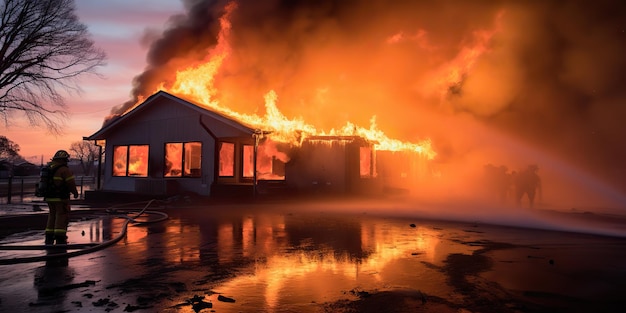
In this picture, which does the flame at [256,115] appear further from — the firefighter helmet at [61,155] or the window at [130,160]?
the firefighter helmet at [61,155]

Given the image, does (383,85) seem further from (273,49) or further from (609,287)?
(609,287)

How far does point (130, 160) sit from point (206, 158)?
549cm

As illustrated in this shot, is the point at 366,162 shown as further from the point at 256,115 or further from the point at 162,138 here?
the point at 162,138

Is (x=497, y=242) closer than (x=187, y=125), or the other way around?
(x=497, y=242)

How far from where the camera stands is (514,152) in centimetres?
3000

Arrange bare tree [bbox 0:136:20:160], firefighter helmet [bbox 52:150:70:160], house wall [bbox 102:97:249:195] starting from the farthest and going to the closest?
1. bare tree [bbox 0:136:20:160]
2. house wall [bbox 102:97:249:195]
3. firefighter helmet [bbox 52:150:70:160]

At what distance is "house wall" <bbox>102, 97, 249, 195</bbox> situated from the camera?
19328 millimetres

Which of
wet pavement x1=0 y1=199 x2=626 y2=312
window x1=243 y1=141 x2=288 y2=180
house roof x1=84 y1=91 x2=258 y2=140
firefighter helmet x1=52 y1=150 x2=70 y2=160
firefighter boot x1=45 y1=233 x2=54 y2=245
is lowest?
wet pavement x1=0 y1=199 x2=626 y2=312

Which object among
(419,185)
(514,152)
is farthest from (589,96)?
(419,185)

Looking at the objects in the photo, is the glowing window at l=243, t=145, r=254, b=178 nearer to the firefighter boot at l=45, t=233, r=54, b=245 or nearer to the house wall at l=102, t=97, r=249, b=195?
the house wall at l=102, t=97, r=249, b=195

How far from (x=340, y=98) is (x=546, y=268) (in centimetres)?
1911

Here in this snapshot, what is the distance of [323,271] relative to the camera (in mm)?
6035

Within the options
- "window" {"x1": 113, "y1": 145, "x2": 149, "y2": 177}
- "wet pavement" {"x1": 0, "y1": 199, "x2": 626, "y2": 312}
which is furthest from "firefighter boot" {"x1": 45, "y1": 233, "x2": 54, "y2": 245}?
"window" {"x1": 113, "y1": 145, "x2": 149, "y2": 177}

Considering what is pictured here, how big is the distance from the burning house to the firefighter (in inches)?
424
